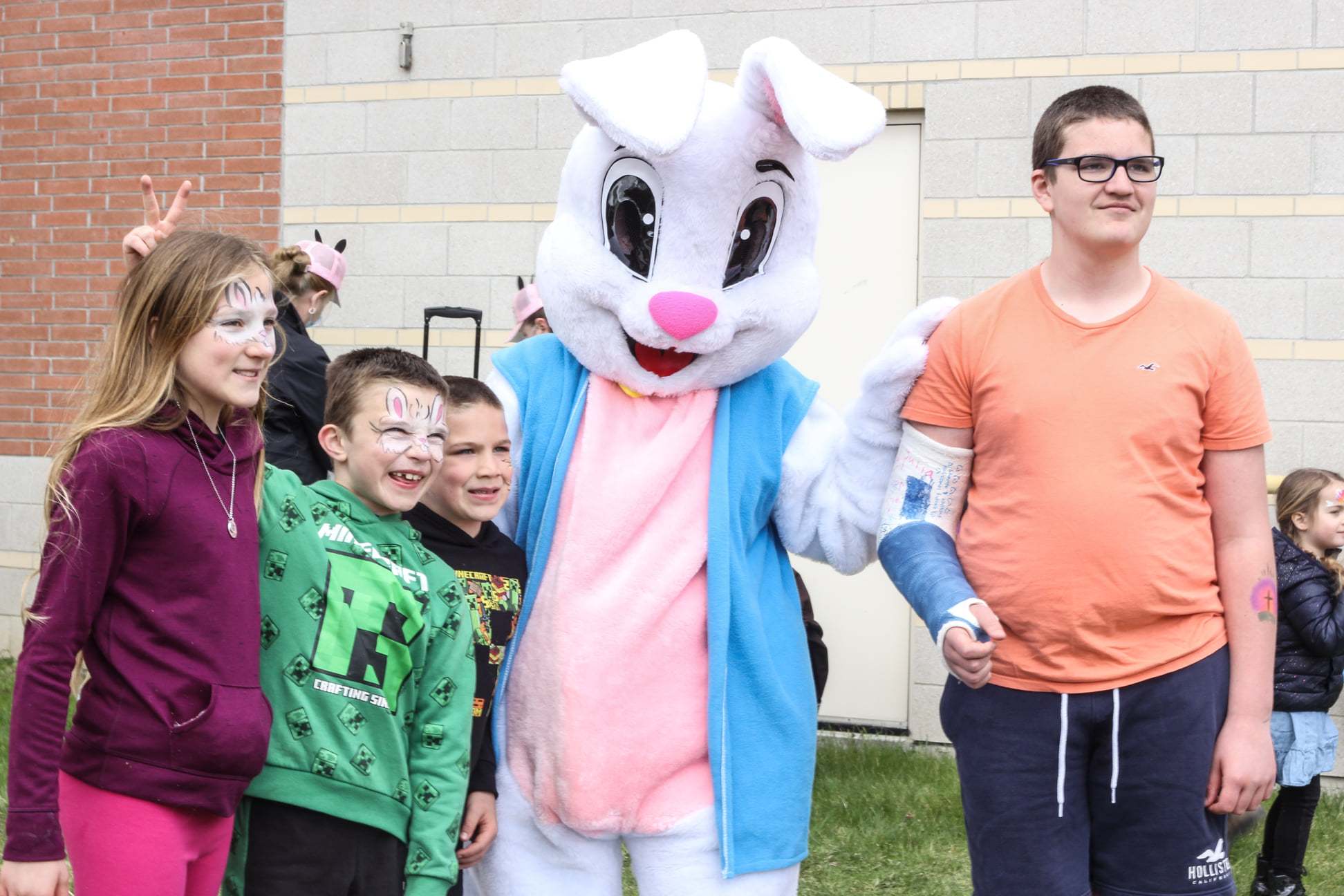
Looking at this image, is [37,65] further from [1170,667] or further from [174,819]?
[1170,667]

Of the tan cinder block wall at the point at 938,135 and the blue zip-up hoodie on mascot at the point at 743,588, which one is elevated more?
the tan cinder block wall at the point at 938,135

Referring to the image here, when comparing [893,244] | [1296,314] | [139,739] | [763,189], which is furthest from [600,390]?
[1296,314]

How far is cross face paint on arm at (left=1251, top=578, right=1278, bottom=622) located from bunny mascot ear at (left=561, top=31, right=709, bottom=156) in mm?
1323

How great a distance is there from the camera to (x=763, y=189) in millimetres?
2811

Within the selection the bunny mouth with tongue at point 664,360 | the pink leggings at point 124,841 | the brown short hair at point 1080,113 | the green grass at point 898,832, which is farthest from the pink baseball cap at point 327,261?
the brown short hair at point 1080,113

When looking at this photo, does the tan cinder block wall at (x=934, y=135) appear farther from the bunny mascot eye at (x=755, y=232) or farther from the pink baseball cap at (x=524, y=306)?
the bunny mascot eye at (x=755, y=232)

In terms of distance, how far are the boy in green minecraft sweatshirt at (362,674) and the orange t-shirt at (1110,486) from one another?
1035 mm

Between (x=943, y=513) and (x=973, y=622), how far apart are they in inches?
12.0

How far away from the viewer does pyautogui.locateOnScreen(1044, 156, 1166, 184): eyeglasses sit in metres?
2.48

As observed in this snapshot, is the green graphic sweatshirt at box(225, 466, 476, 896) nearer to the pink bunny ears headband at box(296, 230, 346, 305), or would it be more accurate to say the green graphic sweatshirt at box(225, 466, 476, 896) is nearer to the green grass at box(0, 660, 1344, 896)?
the green grass at box(0, 660, 1344, 896)

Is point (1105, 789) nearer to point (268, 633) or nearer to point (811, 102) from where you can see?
point (811, 102)

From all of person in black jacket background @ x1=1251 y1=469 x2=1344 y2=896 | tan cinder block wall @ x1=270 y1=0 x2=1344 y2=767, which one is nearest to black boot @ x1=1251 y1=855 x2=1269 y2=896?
person in black jacket background @ x1=1251 y1=469 x2=1344 y2=896

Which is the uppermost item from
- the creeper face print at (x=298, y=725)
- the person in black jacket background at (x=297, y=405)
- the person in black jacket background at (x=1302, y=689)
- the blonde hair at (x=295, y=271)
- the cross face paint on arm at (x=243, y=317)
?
the blonde hair at (x=295, y=271)

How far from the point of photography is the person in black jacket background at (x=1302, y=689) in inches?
184
